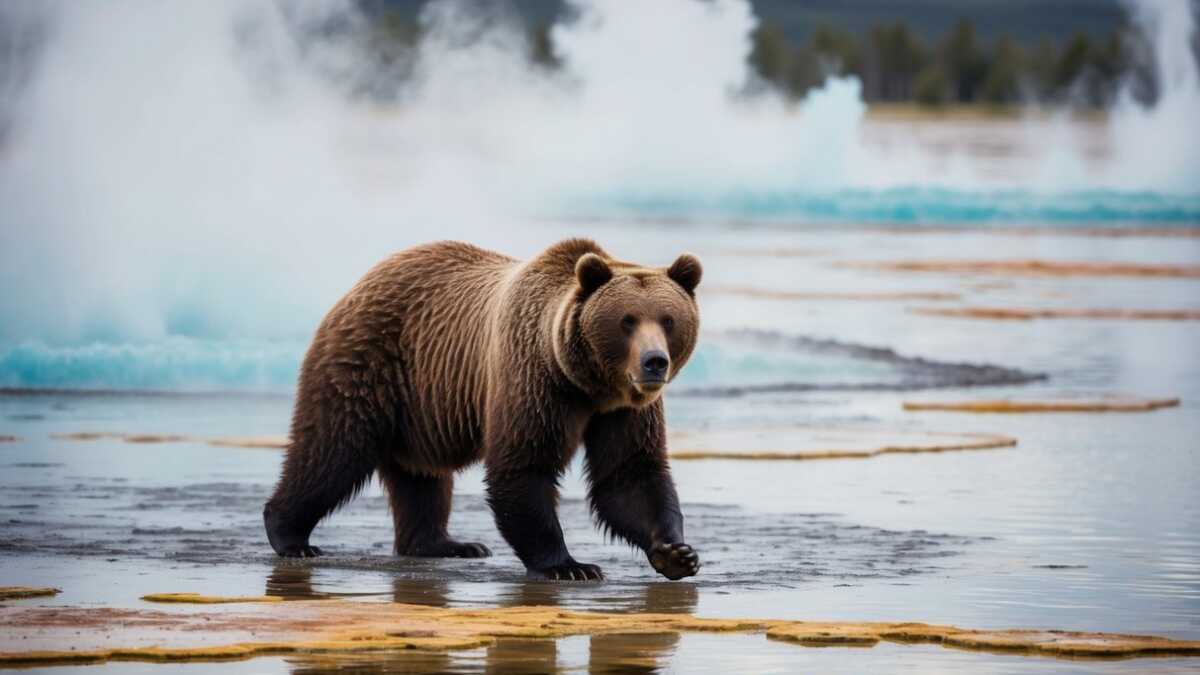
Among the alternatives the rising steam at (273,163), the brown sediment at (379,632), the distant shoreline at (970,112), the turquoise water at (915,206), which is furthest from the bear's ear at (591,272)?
the distant shoreline at (970,112)

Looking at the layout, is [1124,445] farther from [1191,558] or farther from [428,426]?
[428,426]

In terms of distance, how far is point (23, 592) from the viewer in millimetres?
9141

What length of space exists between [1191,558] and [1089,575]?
86 cm

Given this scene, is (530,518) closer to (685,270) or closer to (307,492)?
(685,270)

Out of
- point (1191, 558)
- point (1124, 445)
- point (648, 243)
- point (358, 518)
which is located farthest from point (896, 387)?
point (648, 243)

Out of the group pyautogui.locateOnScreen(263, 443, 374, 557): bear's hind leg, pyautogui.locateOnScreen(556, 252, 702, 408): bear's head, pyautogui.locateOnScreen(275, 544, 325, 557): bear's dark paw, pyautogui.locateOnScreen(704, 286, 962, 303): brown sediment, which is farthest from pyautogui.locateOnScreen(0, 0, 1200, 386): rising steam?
pyautogui.locateOnScreen(556, 252, 702, 408): bear's head

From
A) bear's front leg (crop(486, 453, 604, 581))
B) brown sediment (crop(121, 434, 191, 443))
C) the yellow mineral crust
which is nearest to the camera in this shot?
the yellow mineral crust

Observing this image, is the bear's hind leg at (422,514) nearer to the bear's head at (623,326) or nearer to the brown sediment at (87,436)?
the bear's head at (623,326)

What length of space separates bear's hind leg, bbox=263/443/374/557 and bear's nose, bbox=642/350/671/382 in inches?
78.2

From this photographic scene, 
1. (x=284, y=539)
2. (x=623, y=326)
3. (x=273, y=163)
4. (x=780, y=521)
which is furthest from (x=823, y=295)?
(x=623, y=326)

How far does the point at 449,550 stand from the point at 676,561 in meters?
1.70

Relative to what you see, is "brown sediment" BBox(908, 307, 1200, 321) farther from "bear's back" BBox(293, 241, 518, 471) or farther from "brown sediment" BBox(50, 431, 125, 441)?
"bear's back" BBox(293, 241, 518, 471)

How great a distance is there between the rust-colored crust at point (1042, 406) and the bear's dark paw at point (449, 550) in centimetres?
801

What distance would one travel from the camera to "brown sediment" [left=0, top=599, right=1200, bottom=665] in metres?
7.82
